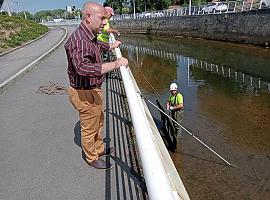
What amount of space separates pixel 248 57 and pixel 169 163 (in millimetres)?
20504

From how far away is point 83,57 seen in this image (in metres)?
3.29

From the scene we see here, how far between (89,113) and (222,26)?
29.6 m

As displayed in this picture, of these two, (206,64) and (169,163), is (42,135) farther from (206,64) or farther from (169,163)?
(206,64)

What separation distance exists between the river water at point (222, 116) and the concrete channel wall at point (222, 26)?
208cm

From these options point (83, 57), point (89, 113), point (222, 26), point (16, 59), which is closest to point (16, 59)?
point (16, 59)

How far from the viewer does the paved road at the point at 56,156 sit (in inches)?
141

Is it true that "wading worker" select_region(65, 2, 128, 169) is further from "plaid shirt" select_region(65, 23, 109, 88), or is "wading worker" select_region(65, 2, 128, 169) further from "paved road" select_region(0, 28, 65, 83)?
"paved road" select_region(0, 28, 65, 83)

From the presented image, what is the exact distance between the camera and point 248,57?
72.4 feet

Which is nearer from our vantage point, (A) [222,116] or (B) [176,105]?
(B) [176,105]

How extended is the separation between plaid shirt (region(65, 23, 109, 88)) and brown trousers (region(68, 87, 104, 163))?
0.13 metres

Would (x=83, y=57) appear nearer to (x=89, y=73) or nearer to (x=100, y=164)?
(x=89, y=73)

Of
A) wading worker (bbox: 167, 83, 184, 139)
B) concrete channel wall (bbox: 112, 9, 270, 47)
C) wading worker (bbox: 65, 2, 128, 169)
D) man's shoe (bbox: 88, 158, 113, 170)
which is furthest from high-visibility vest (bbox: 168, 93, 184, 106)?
concrete channel wall (bbox: 112, 9, 270, 47)

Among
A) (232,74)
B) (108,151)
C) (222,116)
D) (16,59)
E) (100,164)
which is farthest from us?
(232,74)

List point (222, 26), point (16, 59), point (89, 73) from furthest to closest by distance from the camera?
point (222, 26)
point (16, 59)
point (89, 73)
